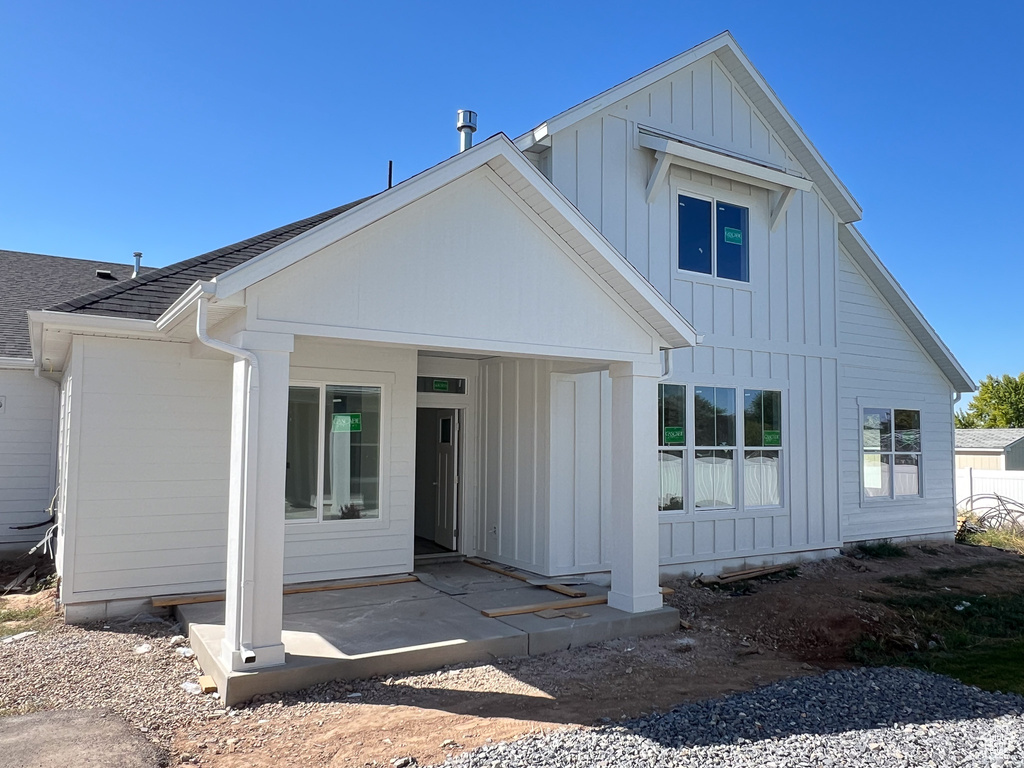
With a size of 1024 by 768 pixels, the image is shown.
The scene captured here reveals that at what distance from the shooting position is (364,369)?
30.8ft

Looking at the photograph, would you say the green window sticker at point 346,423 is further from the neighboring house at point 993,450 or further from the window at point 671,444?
the neighboring house at point 993,450

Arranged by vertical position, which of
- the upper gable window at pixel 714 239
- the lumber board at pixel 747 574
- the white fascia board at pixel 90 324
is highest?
the upper gable window at pixel 714 239

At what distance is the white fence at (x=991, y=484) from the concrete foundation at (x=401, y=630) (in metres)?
16.6

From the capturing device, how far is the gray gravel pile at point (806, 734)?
4.73m

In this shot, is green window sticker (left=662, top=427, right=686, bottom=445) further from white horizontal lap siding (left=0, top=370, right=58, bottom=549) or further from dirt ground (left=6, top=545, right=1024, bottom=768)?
white horizontal lap siding (left=0, top=370, right=58, bottom=549)

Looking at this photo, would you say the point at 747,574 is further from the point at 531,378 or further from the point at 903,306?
the point at 903,306

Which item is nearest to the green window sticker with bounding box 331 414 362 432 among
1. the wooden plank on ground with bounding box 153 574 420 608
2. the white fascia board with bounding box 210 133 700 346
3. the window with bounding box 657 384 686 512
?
the wooden plank on ground with bounding box 153 574 420 608

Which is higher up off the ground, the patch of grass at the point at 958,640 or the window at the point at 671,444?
the window at the point at 671,444

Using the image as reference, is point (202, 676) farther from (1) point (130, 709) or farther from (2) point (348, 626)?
(2) point (348, 626)

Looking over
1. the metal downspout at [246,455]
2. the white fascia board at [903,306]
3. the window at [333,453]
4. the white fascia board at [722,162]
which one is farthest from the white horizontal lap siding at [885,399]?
the metal downspout at [246,455]

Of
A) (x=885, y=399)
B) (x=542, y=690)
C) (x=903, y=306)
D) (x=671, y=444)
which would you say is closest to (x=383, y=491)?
(x=542, y=690)

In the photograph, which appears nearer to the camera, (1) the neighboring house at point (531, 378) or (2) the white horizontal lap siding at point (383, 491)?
(1) the neighboring house at point (531, 378)

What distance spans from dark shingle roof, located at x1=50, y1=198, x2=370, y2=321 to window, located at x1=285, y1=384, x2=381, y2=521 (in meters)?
1.71

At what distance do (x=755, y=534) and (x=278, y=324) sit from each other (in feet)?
28.9
